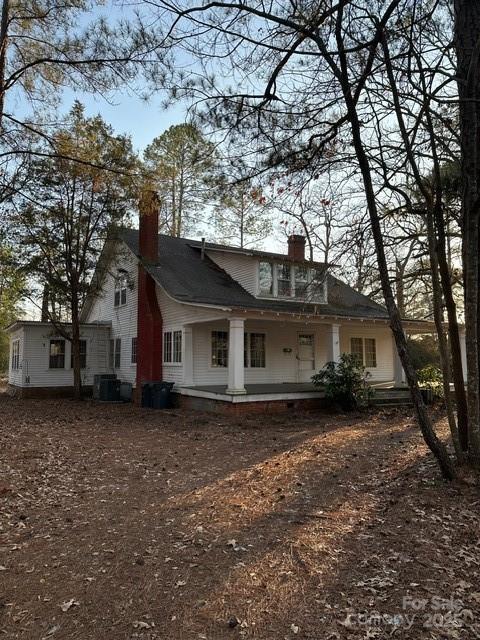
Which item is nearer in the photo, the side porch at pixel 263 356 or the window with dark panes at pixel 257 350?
the side porch at pixel 263 356

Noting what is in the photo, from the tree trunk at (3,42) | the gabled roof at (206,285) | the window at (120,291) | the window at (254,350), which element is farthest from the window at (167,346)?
the tree trunk at (3,42)

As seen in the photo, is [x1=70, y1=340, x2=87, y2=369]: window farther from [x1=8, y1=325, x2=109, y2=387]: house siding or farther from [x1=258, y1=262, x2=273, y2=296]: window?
[x1=258, y1=262, x2=273, y2=296]: window

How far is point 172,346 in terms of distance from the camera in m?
15.3

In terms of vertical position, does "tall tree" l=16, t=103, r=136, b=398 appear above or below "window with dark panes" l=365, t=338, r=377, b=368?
above

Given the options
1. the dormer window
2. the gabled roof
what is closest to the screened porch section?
the gabled roof

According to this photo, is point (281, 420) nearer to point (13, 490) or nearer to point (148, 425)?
point (148, 425)

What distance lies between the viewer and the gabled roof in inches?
552

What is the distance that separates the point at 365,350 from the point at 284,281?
4.94m

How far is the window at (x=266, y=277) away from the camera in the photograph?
639 inches

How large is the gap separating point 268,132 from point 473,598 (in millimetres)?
5506

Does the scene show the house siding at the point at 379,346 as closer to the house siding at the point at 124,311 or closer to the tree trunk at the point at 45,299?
the house siding at the point at 124,311

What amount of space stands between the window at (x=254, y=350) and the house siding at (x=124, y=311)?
4.31 meters

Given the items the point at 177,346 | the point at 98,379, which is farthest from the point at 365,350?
the point at 98,379

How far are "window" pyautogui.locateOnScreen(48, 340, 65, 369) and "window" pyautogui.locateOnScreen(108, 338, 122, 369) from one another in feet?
6.09
